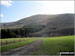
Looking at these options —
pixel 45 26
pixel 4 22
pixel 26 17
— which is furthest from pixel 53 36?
pixel 4 22

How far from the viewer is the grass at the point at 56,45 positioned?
406 cm

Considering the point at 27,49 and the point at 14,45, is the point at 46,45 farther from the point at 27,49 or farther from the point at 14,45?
the point at 14,45

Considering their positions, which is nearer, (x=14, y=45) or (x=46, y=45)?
(x=14, y=45)

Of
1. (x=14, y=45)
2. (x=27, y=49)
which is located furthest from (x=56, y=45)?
(x=14, y=45)

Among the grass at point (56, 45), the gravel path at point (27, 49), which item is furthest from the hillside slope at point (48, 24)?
the gravel path at point (27, 49)

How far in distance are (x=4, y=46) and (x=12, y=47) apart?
268 millimetres

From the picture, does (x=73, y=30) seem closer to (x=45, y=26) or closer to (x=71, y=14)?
(x=71, y=14)

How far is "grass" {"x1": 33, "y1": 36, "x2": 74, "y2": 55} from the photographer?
4.06 meters

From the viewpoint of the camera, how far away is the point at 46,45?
168 inches

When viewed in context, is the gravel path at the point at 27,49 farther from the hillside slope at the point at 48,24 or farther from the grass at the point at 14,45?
the hillside slope at the point at 48,24

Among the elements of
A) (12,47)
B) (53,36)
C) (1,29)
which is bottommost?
(12,47)

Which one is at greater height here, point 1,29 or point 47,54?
point 1,29

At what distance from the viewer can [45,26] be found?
14.4ft

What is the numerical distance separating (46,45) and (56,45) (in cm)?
36
